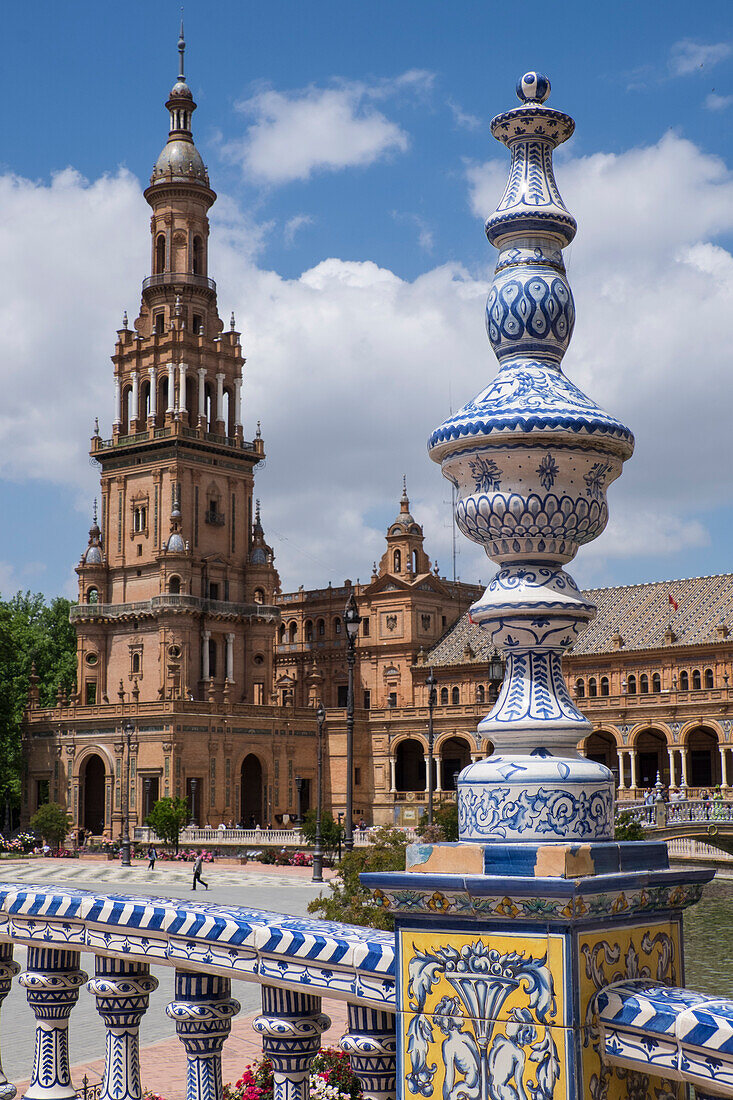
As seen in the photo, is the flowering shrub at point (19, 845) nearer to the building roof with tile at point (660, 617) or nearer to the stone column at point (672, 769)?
the building roof with tile at point (660, 617)

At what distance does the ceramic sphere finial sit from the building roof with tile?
6027cm

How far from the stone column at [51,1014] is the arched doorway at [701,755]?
201 ft

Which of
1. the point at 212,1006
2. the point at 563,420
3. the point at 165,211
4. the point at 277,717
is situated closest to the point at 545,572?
the point at 563,420

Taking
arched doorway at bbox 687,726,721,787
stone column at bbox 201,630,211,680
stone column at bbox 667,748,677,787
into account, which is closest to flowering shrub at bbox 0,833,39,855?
stone column at bbox 201,630,211,680

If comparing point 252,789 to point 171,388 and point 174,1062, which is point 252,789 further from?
point 174,1062

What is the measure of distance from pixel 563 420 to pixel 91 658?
7210cm

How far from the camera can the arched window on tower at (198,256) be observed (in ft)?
254

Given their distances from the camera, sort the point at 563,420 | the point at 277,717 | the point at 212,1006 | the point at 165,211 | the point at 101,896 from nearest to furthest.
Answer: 1. the point at 563,420
2. the point at 212,1006
3. the point at 101,896
4. the point at 277,717
5. the point at 165,211

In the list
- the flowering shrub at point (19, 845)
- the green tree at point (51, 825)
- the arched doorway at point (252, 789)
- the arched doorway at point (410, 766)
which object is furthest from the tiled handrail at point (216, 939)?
the arched doorway at point (410, 766)

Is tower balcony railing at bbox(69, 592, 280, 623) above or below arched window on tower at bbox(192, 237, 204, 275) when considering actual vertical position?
below

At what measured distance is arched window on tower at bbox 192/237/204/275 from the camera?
77.6 meters

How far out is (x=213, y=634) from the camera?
2876 inches

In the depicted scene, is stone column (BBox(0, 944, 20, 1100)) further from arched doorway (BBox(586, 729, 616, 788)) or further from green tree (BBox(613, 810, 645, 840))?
arched doorway (BBox(586, 729, 616, 788))

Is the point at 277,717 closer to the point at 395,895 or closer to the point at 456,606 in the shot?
the point at 456,606
